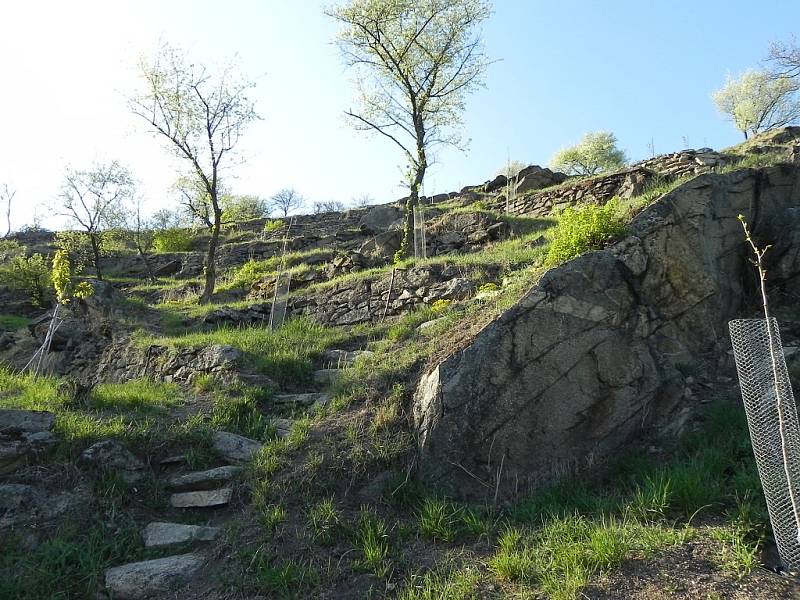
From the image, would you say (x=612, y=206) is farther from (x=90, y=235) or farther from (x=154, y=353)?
(x=90, y=235)

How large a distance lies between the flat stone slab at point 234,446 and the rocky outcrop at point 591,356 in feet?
6.26

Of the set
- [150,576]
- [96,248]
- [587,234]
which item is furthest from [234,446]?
[96,248]

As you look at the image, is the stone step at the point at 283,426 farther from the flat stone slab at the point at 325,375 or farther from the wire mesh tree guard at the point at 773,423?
the wire mesh tree guard at the point at 773,423

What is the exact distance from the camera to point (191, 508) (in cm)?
565

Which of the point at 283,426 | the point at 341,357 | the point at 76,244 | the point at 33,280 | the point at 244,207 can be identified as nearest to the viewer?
the point at 283,426

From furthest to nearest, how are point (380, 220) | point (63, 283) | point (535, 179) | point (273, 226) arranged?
point (273, 226), point (380, 220), point (535, 179), point (63, 283)

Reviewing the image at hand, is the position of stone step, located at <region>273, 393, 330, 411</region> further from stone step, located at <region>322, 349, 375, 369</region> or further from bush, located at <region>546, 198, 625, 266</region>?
bush, located at <region>546, 198, 625, 266</region>

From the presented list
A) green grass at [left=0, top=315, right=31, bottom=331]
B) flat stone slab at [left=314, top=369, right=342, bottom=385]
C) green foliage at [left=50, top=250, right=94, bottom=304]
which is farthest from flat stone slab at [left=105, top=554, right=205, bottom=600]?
green grass at [left=0, top=315, right=31, bottom=331]

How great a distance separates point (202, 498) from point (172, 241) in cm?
2649

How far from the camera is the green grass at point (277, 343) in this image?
8.79 meters

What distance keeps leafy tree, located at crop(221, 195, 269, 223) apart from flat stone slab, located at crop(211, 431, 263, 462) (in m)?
25.4

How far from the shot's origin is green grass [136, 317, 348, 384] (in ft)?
28.8

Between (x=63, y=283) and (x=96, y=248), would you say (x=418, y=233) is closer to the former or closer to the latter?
(x=63, y=283)

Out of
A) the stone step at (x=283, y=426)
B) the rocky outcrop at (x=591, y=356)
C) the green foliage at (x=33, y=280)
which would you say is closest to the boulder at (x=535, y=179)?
the rocky outcrop at (x=591, y=356)
